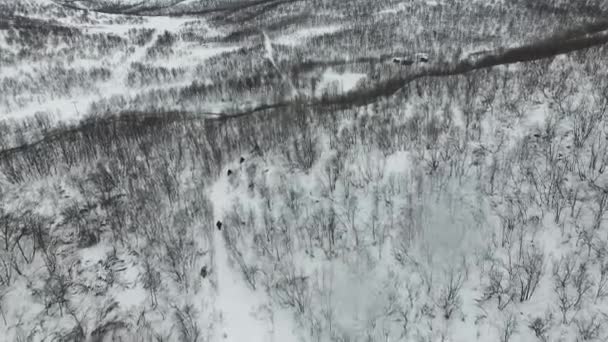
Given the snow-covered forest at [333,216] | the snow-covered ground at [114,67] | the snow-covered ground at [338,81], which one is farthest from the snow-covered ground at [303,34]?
the snow-covered forest at [333,216]

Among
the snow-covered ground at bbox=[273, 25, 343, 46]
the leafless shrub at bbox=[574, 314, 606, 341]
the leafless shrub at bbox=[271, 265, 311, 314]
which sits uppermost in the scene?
the snow-covered ground at bbox=[273, 25, 343, 46]

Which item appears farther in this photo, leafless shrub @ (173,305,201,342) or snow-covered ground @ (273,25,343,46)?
snow-covered ground @ (273,25,343,46)

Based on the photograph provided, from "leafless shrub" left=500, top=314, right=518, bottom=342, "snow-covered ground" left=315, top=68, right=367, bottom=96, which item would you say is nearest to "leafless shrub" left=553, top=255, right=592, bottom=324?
"leafless shrub" left=500, top=314, right=518, bottom=342

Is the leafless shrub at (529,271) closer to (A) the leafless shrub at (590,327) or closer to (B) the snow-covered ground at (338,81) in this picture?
(A) the leafless shrub at (590,327)

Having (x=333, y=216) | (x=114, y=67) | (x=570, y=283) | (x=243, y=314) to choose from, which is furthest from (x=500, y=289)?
(x=114, y=67)

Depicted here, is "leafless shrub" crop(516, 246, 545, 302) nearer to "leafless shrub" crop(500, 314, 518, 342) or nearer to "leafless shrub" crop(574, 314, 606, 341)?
"leafless shrub" crop(500, 314, 518, 342)

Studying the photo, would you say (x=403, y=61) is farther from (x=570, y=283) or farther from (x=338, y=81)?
(x=570, y=283)
